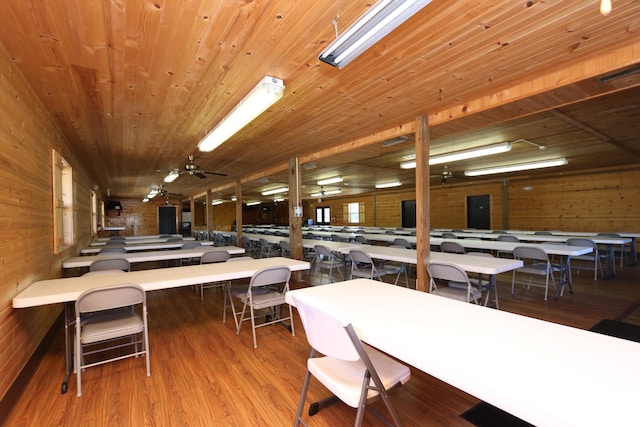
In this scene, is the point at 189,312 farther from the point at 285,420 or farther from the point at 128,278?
the point at 285,420

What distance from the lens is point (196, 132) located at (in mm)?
4051

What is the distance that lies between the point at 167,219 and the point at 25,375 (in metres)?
15.9

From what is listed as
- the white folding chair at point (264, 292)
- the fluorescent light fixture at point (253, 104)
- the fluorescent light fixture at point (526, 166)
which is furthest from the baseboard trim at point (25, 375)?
the fluorescent light fixture at point (526, 166)

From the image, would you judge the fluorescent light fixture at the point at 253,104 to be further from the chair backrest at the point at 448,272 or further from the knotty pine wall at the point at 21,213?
the chair backrest at the point at 448,272

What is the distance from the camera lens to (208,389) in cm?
225

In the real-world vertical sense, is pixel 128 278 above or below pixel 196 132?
below

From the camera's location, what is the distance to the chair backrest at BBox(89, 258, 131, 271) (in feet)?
12.4

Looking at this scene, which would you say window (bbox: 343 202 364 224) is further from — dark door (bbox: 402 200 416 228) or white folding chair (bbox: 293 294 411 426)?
white folding chair (bbox: 293 294 411 426)

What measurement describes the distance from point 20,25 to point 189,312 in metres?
3.36

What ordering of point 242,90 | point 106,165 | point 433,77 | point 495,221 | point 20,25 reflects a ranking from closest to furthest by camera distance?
point 20,25 < point 433,77 < point 242,90 < point 106,165 < point 495,221

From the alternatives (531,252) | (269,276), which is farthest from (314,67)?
(531,252)

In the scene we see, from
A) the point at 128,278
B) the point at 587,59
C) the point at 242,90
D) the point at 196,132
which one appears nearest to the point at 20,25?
the point at 242,90

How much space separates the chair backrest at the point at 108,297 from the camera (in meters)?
2.14

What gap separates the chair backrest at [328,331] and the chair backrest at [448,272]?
1.96 m
